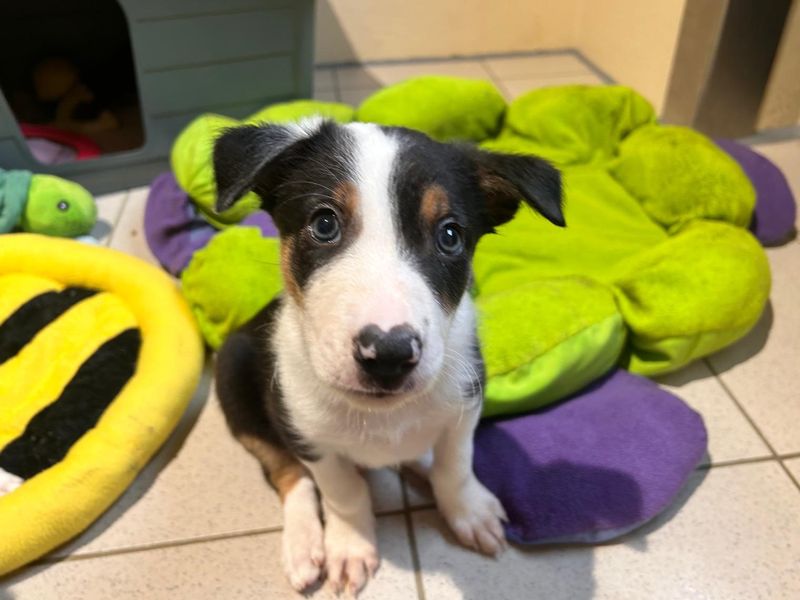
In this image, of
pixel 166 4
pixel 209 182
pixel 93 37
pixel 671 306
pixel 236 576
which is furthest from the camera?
pixel 93 37

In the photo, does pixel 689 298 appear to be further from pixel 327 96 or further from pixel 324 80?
pixel 324 80

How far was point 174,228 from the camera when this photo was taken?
8.04 feet

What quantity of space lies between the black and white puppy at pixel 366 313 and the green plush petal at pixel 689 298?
64cm

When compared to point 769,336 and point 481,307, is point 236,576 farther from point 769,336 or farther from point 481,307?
point 769,336

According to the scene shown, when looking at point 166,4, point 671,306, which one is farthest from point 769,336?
point 166,4

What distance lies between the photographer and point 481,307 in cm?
180

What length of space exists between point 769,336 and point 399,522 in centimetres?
131

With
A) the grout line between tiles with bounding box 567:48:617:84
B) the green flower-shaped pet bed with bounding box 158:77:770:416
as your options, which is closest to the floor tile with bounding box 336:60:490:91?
the grout line between tiles with bounding box 567:48:617:84

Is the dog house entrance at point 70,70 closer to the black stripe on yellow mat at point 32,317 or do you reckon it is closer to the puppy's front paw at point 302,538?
the black stripe on yellow mat at point 32,317

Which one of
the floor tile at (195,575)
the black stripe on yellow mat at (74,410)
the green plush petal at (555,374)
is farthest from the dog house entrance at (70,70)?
the green plush petal at (555,374)

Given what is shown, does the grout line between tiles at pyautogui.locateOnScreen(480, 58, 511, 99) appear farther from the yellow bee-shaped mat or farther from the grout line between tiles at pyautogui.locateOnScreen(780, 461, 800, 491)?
the grout line between tiles at pyautogui.locateOnScreen(780, 461, 800, 491)

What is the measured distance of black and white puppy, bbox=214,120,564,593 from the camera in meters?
1.01

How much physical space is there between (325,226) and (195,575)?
35.6 inches

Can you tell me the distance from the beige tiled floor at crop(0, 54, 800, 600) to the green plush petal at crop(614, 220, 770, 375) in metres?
0.17
